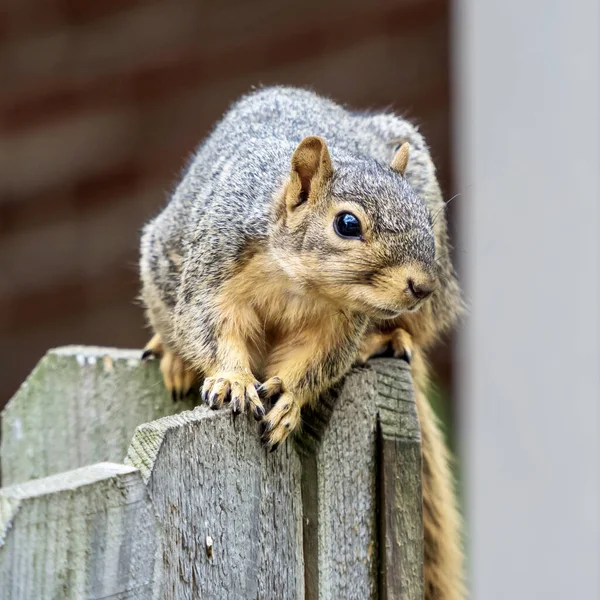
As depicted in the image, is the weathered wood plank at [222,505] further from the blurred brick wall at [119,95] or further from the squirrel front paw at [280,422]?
the blurred brick wall at [119,95]

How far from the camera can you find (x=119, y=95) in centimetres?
414

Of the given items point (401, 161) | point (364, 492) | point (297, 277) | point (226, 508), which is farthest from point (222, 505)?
point (401, 161)

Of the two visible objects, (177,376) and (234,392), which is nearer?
(234,392)

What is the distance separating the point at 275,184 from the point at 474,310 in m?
1.09

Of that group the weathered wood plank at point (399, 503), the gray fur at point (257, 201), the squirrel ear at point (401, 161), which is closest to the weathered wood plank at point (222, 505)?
the weathered wood plank at point (399, 503)

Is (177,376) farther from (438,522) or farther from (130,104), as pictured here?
(130,104)

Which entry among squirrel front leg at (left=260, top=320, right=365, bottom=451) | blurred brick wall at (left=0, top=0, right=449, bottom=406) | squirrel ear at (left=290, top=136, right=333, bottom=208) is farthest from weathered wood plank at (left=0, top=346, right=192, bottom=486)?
blurred brick wall at (left=0, top=0, right=449, bottom=406)

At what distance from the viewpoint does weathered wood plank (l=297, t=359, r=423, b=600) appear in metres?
1.83

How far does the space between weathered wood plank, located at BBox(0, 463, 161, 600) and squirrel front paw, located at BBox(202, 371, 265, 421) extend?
0.34m

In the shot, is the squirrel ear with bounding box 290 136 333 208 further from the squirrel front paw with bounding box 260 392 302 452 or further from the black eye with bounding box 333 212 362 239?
the squirrel front paw with bounding box 260 392 302 452

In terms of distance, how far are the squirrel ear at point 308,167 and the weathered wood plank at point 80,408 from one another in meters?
0.49

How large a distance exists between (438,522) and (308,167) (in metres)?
0.75

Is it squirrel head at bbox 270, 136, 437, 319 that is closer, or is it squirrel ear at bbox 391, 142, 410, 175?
squirrel head at bbox 270, 136, 437, 319

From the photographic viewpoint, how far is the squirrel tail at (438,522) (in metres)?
2.22
